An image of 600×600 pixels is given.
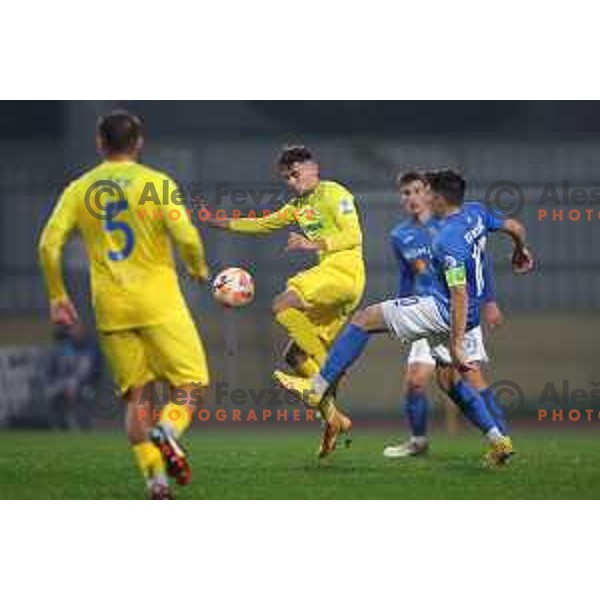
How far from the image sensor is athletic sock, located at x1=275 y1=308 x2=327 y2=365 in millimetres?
13023

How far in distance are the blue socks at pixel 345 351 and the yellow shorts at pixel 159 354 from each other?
1733 millimetres

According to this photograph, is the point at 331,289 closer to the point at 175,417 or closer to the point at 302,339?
the point at 302,339

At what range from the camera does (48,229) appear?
421 inches

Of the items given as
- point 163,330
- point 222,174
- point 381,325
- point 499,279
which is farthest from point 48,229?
point 499,279

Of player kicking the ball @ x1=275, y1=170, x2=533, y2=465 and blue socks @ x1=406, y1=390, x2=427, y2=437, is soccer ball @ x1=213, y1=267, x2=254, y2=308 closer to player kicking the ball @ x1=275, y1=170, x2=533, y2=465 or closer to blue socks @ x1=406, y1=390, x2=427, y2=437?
player kicking the ball @ x1=275, y1=170, x2=533, y2=465

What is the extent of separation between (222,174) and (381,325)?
2.49 m

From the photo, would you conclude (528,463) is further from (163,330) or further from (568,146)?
(163,330)

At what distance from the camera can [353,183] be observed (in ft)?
47.6

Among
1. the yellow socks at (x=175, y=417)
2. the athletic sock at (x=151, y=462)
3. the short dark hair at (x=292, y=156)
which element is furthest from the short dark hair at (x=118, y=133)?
the short dark hair at (x=292, y=156)

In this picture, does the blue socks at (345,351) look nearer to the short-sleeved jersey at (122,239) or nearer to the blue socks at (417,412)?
the blue socks at (417,412)

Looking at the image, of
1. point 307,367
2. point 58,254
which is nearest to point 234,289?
point 307,367

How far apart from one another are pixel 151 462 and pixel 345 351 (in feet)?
6.68

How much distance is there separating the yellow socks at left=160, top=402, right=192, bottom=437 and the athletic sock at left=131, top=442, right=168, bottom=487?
0.23 metres

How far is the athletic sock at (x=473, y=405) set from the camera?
12.5 meters
